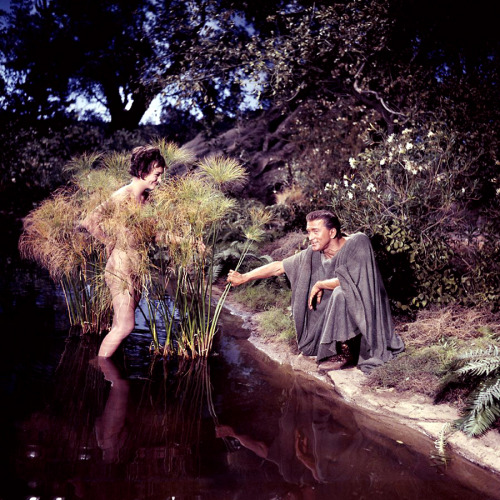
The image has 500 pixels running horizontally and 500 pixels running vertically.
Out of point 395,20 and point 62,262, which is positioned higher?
point 395,20

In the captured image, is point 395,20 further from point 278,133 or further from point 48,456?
point 48,456

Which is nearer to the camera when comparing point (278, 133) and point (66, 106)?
point (278, 133)

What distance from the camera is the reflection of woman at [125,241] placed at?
410 cm

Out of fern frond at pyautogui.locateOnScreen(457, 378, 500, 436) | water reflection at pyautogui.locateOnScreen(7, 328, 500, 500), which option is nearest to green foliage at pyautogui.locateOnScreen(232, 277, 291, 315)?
water reflection at pyautogui.locateOnScreen(7, 328, 500, 500)

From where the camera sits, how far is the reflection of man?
168 inches

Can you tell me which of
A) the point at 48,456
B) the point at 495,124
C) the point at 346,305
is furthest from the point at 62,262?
the point at 495,124

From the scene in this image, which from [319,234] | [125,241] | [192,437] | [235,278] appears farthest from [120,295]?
[319,234]

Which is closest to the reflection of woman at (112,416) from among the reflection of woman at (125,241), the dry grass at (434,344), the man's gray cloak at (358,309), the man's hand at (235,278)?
the reflection of woman at (125,241)

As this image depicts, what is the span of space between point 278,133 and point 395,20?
5.72 m

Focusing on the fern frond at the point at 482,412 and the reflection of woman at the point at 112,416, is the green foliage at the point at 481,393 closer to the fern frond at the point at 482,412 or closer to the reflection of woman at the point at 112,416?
the fern frond at the point at 482,412

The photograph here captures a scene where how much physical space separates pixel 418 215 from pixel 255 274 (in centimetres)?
266

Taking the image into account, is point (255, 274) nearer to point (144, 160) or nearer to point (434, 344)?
point (144, 160)

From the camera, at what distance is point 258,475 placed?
107 inches

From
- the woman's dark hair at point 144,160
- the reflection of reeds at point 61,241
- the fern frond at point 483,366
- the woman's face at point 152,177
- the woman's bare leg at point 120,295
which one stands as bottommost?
the fern frond at point 483,366
